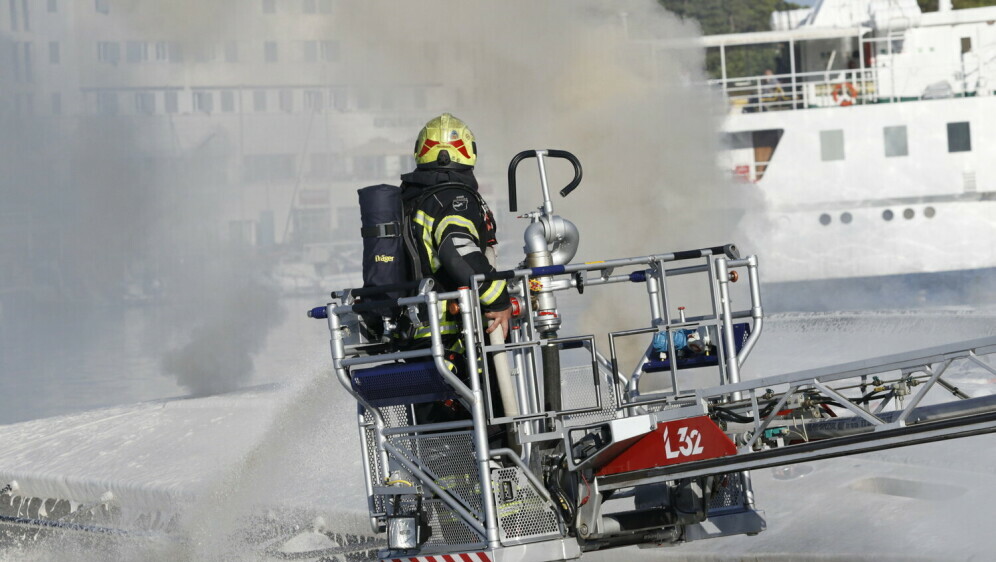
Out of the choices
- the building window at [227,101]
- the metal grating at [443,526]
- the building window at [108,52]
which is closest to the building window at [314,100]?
the building window at [227,101]

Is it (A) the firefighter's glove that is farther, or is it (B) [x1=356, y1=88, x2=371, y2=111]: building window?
(B) [x1=356, y1=88, x2=371, y2=111]: building window

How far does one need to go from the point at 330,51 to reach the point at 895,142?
14613 mm

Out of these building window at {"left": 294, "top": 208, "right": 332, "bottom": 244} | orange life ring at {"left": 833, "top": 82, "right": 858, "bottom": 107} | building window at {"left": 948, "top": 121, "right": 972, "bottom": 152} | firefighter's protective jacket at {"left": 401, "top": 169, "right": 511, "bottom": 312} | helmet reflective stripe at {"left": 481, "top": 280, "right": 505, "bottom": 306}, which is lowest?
helmet reflective stripe at {"left": 481, "top": 280, "right": 505, "bottom": 306}

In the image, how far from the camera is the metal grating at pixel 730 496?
5.76 meters

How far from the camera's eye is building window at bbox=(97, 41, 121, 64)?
2642 centimetres

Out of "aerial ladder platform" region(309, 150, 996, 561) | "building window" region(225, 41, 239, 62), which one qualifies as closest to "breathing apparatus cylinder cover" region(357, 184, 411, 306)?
"aerial ladder platform" region(309, 150, 996, 561)

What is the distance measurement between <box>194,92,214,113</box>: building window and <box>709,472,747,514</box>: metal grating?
81.3 ft

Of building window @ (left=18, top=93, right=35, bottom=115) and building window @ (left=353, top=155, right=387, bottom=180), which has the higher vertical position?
building window @ (left=18, top=93, right=35, bottom=115)

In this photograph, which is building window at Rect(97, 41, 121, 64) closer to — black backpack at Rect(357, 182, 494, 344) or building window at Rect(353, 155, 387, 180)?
building window at Rect(353, 155, 387, 180)

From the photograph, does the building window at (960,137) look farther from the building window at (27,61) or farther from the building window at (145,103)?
the building window at (27,61)

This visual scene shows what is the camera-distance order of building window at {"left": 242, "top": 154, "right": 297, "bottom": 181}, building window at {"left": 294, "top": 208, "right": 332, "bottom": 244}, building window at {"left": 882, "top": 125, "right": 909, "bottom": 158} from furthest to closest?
1. building window at {"left": 294, "top": 208, "right": 332, "bottom": 244}
2. building window at {"left": 242, "top": 154, "right": 297, "bottom": 181}
3. building window at {"left": 882, "top": 125, "right": 909, "bottom": 158}

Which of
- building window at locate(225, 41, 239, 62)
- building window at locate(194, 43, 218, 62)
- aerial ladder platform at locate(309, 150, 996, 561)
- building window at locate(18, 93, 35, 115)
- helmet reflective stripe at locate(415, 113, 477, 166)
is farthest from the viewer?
building window at locate(18, 93, 35, 115)

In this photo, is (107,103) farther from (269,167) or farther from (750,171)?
(750,171)

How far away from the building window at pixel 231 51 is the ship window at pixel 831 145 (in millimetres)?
15062
